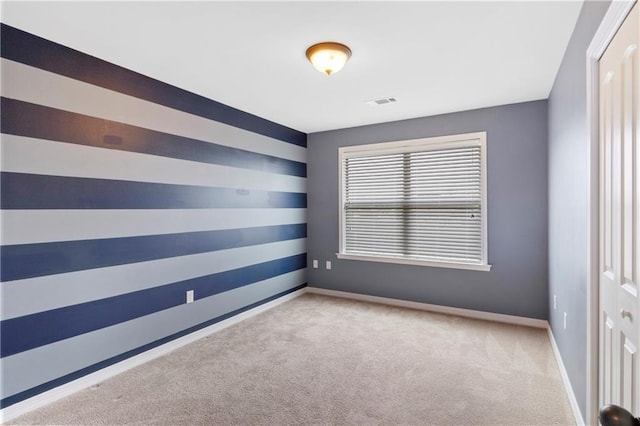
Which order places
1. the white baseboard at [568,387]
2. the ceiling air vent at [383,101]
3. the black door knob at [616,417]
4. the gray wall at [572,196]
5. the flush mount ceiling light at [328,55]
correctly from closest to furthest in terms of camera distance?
the black door knob at [616,417] < the gray wall at [572,196] < the white baseboard at [568,387] < the flush mount ceiling light at [328,55] < the ceiling air vent at [383,101]

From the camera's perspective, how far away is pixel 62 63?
7.37 ft

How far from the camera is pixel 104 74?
2482mm

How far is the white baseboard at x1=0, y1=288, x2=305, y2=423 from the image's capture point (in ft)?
6.68

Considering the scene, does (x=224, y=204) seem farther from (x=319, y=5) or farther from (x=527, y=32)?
(x=527, y=32)

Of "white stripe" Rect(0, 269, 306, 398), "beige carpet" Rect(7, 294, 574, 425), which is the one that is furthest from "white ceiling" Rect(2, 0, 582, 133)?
"beige carpet" Rect(7, 294, 574, 425)

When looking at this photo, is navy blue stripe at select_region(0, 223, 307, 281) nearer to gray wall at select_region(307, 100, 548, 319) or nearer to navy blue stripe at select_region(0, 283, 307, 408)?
navy blue stripe at select_region(0, 283, 307, 408)

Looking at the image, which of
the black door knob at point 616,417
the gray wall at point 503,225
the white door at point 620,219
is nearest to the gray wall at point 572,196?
the white door at point 620,219

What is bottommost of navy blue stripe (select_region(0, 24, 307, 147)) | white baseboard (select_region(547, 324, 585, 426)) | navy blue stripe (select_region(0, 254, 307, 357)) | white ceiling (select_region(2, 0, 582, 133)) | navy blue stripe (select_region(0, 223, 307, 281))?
white baseboard (select_region(547, 324, 585, 426))

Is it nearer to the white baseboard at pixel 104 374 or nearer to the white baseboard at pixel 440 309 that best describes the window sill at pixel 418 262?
the white baseboard at pixel 440 309

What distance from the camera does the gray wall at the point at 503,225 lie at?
3.42 metres

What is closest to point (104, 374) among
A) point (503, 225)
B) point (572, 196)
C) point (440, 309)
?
point (440, 309)

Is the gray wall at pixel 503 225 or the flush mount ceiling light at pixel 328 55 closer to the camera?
the flush mount ceiling light at pixel 328 55

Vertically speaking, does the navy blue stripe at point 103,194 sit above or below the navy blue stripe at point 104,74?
below

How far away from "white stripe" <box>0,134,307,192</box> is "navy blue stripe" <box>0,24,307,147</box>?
0.51 metres
